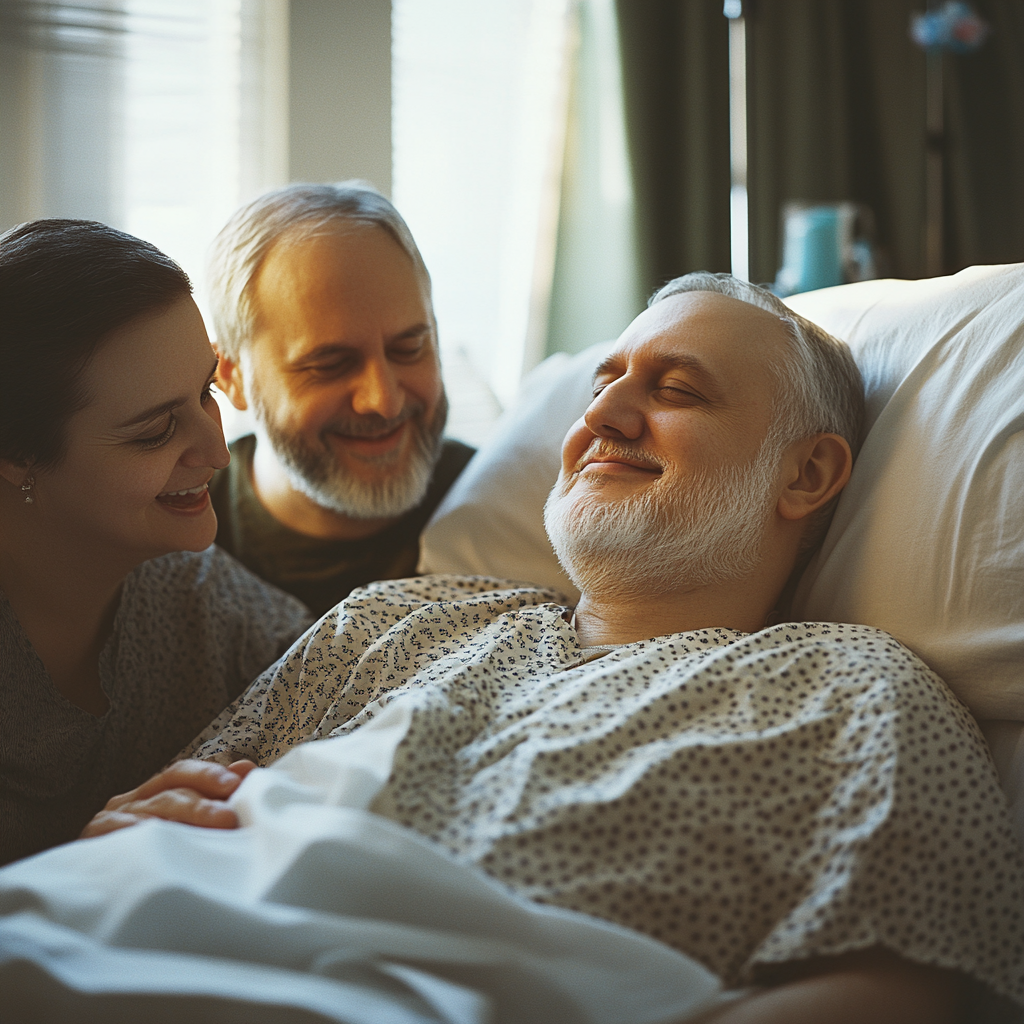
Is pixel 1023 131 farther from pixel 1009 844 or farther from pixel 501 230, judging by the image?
pixel 1009 844

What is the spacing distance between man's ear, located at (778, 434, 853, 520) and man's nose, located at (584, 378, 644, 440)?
21 centimetres

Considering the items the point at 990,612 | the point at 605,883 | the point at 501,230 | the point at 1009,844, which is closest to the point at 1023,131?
the point at 501,230

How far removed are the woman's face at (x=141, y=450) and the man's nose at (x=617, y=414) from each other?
49 cm

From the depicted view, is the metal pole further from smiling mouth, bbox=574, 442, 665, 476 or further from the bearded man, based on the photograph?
smiling mouth, bbox=574, 442, 665, 476

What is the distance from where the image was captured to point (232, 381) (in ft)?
5.88

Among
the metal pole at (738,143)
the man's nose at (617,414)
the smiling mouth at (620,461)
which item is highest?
the metal pole at (738,143)

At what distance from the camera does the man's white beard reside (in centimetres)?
125

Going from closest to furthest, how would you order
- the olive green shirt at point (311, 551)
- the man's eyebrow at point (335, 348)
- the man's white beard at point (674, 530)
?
the man's white beard at point (674, 530) < the man's eyebrow at point (335, 348) < the olive green shirt at point (311, 551)

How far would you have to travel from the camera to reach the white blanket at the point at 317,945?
71cm

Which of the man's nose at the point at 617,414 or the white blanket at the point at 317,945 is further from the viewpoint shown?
the man's nose at the point at 617,414

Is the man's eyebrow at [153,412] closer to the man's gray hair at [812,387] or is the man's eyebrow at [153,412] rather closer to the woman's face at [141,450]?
the woman's face at [141,450]

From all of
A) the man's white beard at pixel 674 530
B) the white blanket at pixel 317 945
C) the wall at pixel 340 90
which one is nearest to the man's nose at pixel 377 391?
the man's white beard at pixel 674 530

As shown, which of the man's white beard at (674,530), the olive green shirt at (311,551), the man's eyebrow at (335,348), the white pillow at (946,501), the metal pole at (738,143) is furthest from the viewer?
the metal pole at (738,143)

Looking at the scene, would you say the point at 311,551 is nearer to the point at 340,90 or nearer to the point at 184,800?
the point at 184,800
